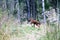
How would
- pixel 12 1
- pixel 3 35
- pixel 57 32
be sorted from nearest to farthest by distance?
pixel 57 32
pixel 3 35
pixel 12 1

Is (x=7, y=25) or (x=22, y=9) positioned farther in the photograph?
(x=22, y=9)

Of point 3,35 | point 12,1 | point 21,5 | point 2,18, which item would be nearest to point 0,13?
point 2,18

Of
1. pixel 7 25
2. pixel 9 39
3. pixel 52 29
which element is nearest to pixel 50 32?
pixel 52 29

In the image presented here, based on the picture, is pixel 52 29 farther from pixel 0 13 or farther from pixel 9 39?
pixel 0 13

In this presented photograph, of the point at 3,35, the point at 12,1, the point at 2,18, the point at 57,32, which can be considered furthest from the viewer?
the point at 12,1

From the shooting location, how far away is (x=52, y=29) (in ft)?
13.5

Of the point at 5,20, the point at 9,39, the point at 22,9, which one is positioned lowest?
the point at 22,9

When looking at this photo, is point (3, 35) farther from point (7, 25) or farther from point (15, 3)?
point (15, 3)

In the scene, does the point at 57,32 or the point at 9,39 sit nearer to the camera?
the point at 57,32

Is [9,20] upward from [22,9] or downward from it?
upward

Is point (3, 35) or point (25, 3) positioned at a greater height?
point (3, 35)

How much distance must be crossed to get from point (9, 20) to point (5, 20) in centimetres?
18

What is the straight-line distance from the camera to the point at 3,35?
172 inches

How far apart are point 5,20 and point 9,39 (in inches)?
27.5
